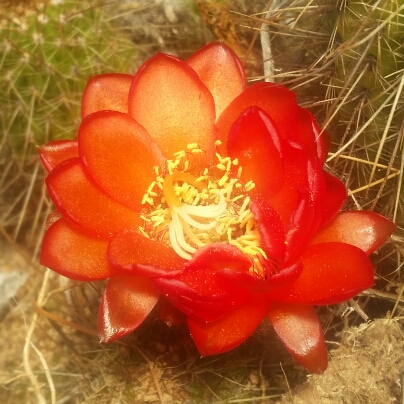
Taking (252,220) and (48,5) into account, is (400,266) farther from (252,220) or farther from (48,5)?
(48,5)

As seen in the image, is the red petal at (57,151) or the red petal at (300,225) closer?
the red petal at (300,225)

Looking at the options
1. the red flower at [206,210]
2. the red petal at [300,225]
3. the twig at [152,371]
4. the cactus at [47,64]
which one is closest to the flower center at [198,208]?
the red flower at [206,210]

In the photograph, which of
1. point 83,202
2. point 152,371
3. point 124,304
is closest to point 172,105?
point 83,202

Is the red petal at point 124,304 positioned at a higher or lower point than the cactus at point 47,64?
lower

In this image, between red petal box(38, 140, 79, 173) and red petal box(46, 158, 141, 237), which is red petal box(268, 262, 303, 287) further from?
red petal box(38, 140, 79, 173)

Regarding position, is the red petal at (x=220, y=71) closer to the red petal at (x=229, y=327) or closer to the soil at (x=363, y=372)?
the red petal at (x=229, y=327)

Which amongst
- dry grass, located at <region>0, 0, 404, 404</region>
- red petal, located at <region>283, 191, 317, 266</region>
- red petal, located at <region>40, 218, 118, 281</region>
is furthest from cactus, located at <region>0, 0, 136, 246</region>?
red petal, located at <region>283, 191, 317, 266</region>

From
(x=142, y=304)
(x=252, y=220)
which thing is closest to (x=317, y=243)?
(x=252, y=220)

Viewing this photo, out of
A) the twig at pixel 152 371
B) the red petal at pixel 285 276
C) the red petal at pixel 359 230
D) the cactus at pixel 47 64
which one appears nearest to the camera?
the red petal at pixel 285 276
